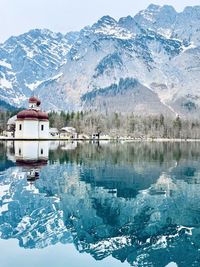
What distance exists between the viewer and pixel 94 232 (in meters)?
19.2

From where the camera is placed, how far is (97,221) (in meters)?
21.1

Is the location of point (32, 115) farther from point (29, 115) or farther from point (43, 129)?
point (43, 129)

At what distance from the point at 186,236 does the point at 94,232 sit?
3974mm

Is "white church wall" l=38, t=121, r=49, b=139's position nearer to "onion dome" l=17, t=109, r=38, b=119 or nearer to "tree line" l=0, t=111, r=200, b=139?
→ "onion dome" l=17, t=109, r=38, b=119

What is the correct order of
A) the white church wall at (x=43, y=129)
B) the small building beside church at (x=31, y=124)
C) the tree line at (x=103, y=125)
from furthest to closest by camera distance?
the tree line at (x=103, y=125) → the white church wall at (x=43, y=129) → the small building beside church at (x=31, y=124)

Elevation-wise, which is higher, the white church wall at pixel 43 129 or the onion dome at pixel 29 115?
the onion dome at pixel 29 115

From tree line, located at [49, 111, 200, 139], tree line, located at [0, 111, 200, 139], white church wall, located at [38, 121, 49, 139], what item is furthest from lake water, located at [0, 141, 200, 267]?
tree line, located at [49, 111, 200, 139]

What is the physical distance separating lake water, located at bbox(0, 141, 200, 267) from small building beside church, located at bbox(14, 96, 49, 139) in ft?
281

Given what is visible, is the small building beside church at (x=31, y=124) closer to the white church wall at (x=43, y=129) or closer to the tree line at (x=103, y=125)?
the white church wall at (x=43, y=129)

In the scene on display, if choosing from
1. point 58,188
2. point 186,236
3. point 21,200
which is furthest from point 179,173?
point 186,236

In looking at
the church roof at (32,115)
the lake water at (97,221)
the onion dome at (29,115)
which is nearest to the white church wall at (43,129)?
the church roof at (32,115)

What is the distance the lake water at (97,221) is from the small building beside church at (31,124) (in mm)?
85732

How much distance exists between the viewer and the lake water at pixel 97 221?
16156 mm

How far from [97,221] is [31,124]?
101409 mm
